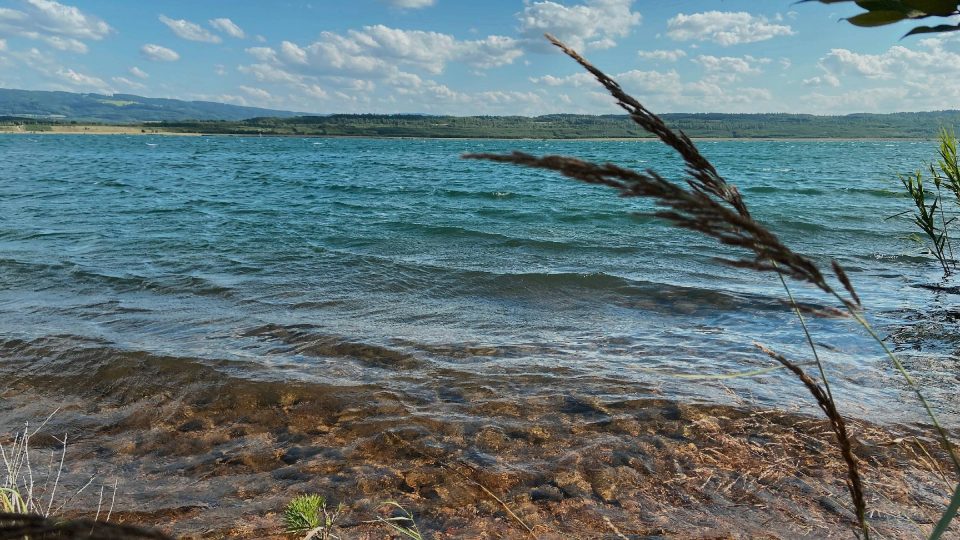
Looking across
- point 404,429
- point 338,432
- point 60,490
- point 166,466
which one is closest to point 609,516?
point 404,429

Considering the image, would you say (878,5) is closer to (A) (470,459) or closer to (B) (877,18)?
(B) (877,18)

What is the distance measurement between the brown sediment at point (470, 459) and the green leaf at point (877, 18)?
2050mm

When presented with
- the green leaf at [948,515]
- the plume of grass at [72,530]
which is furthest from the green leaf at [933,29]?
the plume of grass at [72,530]

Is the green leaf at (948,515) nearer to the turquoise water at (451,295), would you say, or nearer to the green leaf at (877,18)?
the turquoise water at (451,295)

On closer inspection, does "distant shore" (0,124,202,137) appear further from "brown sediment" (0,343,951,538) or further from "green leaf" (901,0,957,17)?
"green leaf" (901,0,957,17)

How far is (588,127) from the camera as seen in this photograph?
557 feet

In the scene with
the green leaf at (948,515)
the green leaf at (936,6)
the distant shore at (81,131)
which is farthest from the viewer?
the distant shore at (81,131)

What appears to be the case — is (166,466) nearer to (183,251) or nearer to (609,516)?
(609,516)

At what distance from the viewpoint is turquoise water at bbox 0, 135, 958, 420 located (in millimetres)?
6043

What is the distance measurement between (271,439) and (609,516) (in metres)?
2.50

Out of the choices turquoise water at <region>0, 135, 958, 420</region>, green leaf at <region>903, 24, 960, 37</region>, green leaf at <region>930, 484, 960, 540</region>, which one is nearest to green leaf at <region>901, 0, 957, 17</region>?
green leaf at <region>903, 24, 960, 37</region>

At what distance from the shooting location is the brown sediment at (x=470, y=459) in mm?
3426

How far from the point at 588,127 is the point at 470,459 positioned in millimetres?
173358

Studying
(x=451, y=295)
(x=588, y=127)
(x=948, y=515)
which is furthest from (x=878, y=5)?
(x=588, y=127)
